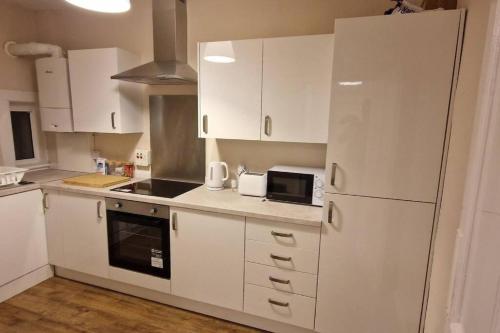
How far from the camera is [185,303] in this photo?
2.29m

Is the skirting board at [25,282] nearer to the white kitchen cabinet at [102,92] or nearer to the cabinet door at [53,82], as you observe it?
the white kitchen cabinet at [102,92]

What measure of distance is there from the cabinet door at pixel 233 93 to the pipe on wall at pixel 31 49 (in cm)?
163

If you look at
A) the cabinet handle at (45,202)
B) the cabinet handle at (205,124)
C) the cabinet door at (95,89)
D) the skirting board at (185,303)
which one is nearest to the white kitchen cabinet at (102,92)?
the cabinet door at (95,89)

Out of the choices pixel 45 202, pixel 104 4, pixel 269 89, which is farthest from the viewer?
pixel 45 202

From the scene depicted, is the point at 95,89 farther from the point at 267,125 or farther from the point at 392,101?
the point at 392,101

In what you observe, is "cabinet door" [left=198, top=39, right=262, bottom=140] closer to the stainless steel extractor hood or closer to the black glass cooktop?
the stainless steel extractor hood

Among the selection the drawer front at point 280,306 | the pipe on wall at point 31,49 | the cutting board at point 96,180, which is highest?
the pipe on wall at point 31,49

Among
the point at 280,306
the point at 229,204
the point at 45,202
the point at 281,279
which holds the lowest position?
the point at 280,306

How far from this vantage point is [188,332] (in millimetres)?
2064

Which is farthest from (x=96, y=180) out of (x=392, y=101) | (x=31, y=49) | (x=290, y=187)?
(x=392, y=101)

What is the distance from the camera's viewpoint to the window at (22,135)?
293 cm

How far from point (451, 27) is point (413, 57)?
0.20 m

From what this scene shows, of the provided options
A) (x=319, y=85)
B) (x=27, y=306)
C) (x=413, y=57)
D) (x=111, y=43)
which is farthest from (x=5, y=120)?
(x=413, y=57)

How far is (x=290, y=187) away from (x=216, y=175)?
2.17 feet
